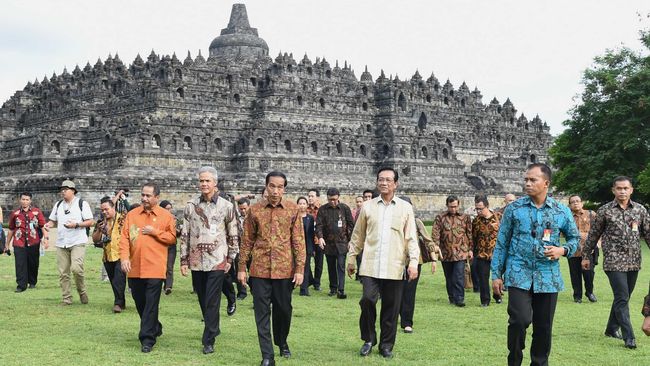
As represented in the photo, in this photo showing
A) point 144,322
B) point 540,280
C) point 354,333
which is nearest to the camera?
point 540,280

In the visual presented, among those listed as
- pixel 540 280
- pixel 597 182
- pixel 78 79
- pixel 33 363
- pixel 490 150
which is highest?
pixel 78 79

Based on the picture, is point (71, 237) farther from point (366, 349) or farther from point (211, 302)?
point (366, 349)

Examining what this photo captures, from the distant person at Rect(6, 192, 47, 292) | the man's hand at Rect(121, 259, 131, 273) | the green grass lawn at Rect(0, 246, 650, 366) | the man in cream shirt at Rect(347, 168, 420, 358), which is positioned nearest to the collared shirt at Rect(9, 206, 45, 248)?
the distant person at Rect(6, 192, 47, 292)

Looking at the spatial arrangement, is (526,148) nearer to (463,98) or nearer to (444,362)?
(463,98)

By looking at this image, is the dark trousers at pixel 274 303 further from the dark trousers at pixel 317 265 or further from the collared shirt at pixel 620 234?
the dark trousers at pixel 317 265

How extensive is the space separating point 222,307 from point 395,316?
554 centimetres

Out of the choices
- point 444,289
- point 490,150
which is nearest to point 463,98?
point 490,150

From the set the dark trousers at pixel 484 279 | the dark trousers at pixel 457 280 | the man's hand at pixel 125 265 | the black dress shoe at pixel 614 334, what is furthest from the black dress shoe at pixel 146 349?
the dark trousers at pixel 484 279

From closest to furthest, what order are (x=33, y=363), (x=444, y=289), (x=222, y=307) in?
(x=33, y=363)
(x=222, y=307)
(x=444, y=289)

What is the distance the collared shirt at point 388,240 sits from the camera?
A: 35.0 ft

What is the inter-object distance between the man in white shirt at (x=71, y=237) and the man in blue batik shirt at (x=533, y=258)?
8.61 meters

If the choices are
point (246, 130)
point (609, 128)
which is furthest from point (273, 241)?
point (246, 130)

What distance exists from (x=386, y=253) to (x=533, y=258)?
2241 mm

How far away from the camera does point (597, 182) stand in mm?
40594
